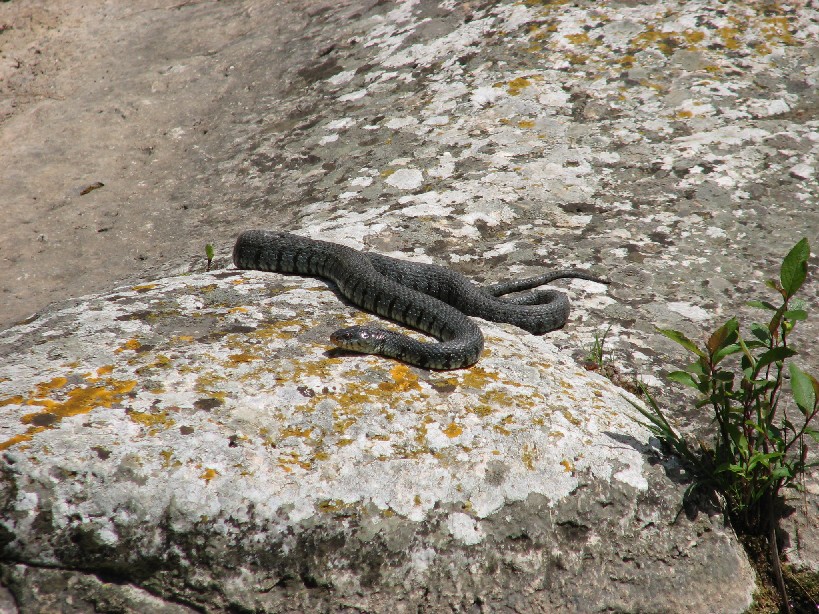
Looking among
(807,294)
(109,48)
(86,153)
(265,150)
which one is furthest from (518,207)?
(109,48)

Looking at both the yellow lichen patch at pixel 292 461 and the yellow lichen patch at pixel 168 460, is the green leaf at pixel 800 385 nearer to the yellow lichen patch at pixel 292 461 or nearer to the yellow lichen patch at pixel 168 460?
the yellow lichen patch at pixel 292 461

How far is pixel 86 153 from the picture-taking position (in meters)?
9.18

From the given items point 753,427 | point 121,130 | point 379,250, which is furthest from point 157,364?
point 121,130

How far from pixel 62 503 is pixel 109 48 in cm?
1075

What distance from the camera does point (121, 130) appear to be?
948 centimetres

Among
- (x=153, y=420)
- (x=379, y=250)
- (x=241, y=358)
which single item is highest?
(x=153, y=420)

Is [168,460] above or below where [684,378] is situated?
above

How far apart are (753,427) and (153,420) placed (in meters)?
2.93

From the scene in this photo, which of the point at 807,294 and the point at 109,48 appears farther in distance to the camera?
the point at 109,48

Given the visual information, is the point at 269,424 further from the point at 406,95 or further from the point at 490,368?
the point at 406,95

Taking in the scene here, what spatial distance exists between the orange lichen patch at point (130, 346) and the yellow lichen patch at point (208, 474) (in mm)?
1046

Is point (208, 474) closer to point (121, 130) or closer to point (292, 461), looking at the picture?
point (292, 461)

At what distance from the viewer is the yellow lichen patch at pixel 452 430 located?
3.39 metres

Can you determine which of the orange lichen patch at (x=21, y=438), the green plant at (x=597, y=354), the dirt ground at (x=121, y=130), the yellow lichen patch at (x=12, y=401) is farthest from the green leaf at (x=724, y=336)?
the dirt ground at (x=121, y=130)
